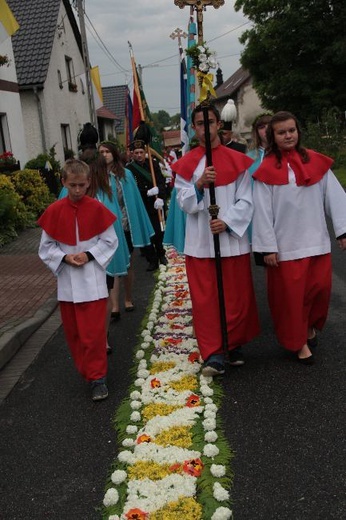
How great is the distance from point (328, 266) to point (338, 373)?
0.82m

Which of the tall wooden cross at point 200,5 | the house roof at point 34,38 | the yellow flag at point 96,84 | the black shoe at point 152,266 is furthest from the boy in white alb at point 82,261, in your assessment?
the house roof at point 34,38

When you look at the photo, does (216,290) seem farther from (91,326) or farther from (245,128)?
(245,128)

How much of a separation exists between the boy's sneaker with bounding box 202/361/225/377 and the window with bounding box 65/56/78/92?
2074cm

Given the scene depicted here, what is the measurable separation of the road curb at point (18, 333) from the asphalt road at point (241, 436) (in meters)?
0.30

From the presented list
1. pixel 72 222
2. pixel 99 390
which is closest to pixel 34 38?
pixel 72 222

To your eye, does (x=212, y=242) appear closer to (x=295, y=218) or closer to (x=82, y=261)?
(x=295, y=218)

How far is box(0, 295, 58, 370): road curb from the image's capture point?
Answer: 5.26 meters

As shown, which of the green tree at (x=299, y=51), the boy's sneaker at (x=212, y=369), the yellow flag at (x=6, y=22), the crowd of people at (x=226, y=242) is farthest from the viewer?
the green tree at (x=299, y=51)

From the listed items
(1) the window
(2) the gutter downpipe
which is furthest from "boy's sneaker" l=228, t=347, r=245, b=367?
(1) the window

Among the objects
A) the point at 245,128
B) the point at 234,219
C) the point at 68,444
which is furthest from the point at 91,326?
the point at 245,128

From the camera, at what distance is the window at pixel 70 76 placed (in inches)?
915

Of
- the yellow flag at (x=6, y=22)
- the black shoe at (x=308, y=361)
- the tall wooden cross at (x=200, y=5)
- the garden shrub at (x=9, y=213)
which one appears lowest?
the black shoe at (x=308, y=361)

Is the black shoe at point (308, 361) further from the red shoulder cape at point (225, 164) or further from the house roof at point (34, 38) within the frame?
the house roof at point (34, 38)

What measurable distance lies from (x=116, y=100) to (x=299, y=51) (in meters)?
14.7
